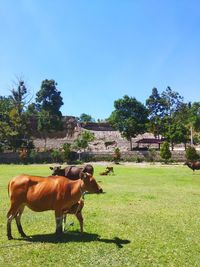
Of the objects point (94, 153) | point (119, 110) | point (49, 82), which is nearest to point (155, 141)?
point (119, 110)

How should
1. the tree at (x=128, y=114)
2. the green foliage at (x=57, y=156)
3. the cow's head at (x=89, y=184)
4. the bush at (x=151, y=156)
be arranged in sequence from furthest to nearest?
the tree at (x=128, y=114)
the bush at (x=151, y=156)
the green foliage at (x=57, y=156)
the cow's head at (x=89, y=184)

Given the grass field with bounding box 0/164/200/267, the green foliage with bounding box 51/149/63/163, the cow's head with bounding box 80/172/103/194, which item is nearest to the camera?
the grass field with bounding box 0/164/200/267

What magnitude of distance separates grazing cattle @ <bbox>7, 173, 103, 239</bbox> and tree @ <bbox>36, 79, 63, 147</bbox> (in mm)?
65865

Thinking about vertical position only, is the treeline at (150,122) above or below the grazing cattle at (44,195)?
above

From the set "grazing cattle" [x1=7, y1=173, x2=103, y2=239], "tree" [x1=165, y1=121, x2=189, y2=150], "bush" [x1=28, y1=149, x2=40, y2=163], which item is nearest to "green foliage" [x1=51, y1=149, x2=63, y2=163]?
"bush" [x1=28, y1=149, x2=40, y2=163]

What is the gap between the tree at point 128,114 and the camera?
73.1 m

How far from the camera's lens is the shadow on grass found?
9384mm

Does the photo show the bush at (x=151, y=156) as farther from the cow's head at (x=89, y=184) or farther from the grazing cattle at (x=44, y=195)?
the grazing cattle at (x=44, y=195)

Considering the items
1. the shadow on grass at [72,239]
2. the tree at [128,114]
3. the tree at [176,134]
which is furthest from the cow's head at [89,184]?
the tree at [128,114]

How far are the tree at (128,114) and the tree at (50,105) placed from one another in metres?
11.5

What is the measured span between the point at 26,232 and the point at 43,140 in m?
75.5

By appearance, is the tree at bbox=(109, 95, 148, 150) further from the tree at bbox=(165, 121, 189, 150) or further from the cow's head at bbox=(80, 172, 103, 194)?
the cow's head at bbox=(80, 172, 103, 194)

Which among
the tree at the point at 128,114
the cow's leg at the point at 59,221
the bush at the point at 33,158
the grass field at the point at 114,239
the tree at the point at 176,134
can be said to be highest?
the tree at the point at 128,114

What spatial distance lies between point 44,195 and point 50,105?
69345 mm
